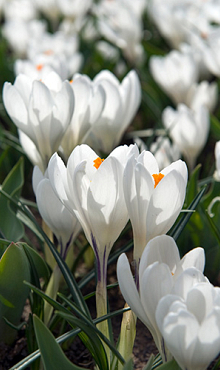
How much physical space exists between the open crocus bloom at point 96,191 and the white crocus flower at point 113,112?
1.38ft

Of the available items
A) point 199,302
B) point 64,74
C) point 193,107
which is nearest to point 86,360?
point 199,302

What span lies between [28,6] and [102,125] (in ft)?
5.84

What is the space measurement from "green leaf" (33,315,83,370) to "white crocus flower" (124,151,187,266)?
198mm

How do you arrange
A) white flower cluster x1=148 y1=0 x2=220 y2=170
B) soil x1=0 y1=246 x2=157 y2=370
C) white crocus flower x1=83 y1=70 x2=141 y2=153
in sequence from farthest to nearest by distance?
white flower cluster x1=148 y1=0 x2=220 y2=170 < white crocus flower x1=83 y1=70 x2=141 y2=153 < soil x1=0 y1=246 x2=157 y2=370

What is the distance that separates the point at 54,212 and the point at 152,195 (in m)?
0.23

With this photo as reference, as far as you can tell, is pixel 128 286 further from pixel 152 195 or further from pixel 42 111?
pixel 42 111

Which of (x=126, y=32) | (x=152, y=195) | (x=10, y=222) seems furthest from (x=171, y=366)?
(x=126, y=32)

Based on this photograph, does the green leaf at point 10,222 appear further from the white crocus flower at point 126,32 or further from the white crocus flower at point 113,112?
the white crocus flower at point 126,32

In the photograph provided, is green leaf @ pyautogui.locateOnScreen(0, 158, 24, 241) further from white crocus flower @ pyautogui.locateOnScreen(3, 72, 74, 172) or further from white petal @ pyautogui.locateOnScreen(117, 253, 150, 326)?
white petal @ pyautogui.locateOnScreen(117, 253, 150, 326)

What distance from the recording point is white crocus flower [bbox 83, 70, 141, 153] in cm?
120

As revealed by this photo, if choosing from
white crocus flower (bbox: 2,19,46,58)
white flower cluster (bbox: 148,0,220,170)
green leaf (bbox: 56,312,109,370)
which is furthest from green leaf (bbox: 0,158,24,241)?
white crocus flower (bbox: 2,19,46,58)

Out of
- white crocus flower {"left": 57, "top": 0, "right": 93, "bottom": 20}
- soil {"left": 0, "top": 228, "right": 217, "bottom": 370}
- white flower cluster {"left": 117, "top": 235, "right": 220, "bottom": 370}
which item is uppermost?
white crocus flower {"left": 57, "top": 0, "right": 93, "bottom": 20}

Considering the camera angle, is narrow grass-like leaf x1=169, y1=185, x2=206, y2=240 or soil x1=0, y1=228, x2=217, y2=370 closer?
narrow grass-like leaf x1=169, y1=185, x2=206, y2=240

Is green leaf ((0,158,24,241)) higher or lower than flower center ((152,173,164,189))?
lower
